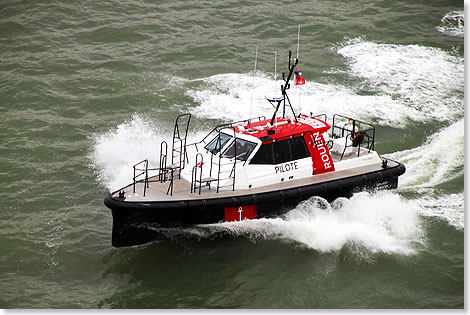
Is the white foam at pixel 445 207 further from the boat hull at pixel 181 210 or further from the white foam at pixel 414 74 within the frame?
the white foam at pixel 414 74

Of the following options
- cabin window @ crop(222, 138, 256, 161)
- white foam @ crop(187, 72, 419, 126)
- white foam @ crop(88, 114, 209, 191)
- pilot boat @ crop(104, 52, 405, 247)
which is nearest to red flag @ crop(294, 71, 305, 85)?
pilot boat @ crop(104, 52, 405, 247)

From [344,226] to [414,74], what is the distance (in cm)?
976

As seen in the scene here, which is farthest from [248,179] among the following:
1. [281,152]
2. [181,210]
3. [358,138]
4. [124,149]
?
[124,149]

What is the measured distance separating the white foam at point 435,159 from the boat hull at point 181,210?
3.31 m

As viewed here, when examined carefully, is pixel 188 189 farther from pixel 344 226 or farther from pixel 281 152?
pixel 344 226

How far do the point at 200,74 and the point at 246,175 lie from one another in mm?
8251

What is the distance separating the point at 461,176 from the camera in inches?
581

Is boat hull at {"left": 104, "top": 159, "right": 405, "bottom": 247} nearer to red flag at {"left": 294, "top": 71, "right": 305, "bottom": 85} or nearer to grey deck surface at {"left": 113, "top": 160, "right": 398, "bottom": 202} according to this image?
grey deck surface at {"left": 113, "top": 160, "right": 398, "bottom": 202}

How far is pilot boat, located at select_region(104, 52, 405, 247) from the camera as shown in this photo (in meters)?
11.3

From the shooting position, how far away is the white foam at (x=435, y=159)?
14641mm

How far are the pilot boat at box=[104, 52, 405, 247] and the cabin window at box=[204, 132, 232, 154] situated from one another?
0.02m

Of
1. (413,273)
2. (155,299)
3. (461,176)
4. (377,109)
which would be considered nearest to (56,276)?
(155,299)

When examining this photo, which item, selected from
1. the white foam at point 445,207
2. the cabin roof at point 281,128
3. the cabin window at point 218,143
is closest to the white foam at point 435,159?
the white foam at point 445,207

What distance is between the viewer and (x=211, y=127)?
55.0 feet
